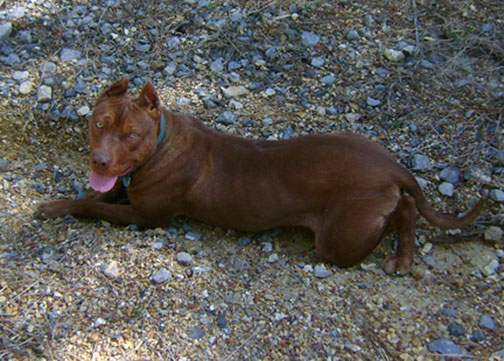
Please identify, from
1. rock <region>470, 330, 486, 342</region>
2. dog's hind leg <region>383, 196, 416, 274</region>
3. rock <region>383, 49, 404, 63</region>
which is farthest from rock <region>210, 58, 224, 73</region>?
rock <region>470, 330, 486, 342</region>

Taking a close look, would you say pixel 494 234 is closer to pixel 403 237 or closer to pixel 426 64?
pixel 403 237

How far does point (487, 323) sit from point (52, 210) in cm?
305

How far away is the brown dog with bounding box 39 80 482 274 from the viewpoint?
4680 mm

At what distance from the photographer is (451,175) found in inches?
215

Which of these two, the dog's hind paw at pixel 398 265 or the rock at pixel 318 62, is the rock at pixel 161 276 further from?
the rock at pixel 318 62

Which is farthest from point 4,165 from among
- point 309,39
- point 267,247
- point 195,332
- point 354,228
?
point 309,39

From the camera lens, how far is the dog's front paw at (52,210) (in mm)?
5086

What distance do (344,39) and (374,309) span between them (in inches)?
111

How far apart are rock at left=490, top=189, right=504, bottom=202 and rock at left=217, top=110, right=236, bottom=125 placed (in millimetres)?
2081

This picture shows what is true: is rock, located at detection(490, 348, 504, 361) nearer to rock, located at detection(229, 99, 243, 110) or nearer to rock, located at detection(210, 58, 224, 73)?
rock, located at detection(229, 99, 243, 110)

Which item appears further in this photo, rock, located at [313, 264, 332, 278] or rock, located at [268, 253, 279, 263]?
rock, located at [268, 253, 279, 263]

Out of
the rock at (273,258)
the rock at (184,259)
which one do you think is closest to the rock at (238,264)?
the rock at (273,258)

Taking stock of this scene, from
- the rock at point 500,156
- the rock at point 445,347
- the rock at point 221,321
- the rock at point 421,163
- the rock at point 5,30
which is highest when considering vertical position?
the rock at point 5,30

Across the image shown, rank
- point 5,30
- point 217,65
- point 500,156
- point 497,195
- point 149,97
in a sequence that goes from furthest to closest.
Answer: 1. point 5,30
2. point 217,65
3. point 500,156
4. point 497,195
5. point 149,97
